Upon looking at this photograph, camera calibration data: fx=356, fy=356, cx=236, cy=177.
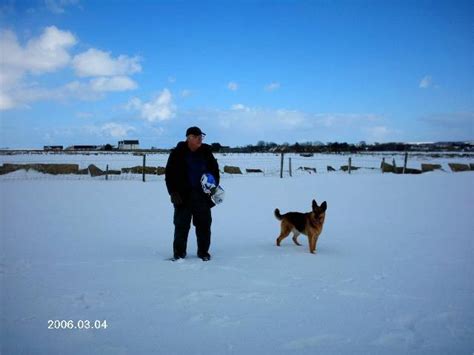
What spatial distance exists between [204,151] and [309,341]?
10.3ft

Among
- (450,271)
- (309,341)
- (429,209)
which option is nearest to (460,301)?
(450,271)

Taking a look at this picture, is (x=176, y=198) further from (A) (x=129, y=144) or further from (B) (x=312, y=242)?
(A) (x=129, y=144)

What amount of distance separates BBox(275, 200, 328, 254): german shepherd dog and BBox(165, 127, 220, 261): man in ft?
5.03

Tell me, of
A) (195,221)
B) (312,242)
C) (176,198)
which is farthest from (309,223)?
(176,198)

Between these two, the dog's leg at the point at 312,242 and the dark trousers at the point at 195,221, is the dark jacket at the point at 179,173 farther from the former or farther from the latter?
the dog's leg at the point at 312,242

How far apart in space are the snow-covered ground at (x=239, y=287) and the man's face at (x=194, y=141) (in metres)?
1.65

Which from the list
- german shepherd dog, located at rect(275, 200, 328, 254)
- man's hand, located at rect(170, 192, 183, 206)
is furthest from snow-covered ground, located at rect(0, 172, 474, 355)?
man's hand, located at rect(170, 192, 183, 206)

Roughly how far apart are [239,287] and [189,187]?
1.75m

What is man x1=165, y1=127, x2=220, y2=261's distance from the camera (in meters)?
5.16

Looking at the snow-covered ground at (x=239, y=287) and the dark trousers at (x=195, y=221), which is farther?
the dark trousers at (x=195, y=221)

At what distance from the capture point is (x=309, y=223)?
5.81 m

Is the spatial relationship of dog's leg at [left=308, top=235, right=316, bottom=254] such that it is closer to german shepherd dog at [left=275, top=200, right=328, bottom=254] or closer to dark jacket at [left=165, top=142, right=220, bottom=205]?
german shepherd dog at [left=275, top=200, right=328, bottom=254]

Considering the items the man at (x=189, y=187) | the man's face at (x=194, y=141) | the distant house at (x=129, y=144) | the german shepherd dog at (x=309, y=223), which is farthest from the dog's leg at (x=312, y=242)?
the distant house at (x=129, y=144)

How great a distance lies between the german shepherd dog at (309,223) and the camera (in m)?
5.66
